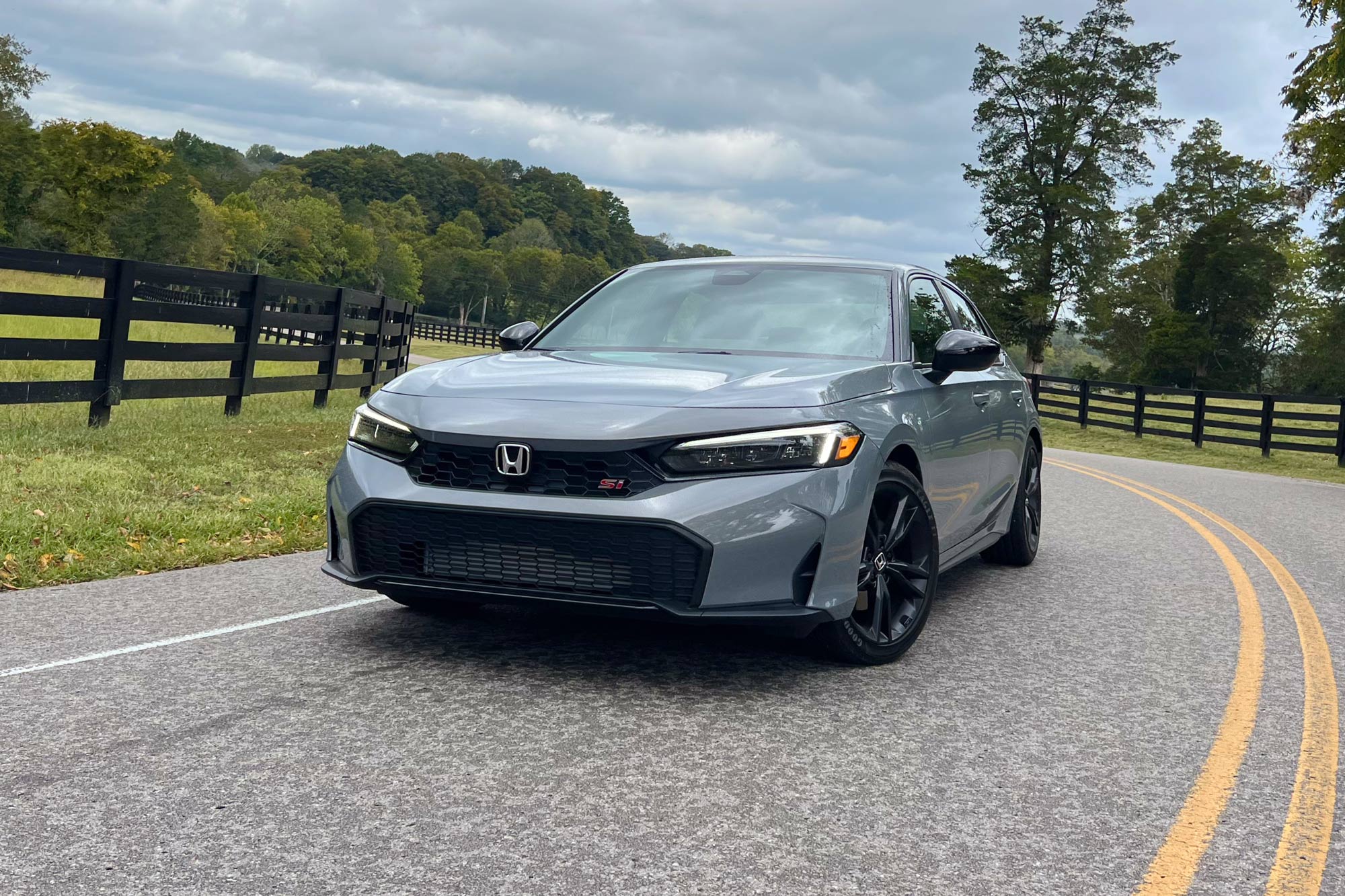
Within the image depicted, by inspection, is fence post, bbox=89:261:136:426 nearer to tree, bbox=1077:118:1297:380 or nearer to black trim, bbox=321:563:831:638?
black trim, bbox=321:563:831:638

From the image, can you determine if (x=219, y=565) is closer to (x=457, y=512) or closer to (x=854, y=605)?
(x=457, y=512)

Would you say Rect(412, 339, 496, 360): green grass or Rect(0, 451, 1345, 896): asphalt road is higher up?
Rect(412, 339, 496, 360): green grass

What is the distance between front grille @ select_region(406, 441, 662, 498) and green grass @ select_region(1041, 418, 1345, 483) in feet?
68.9

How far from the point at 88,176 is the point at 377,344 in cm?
8239

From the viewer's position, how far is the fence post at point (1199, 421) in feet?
94.7

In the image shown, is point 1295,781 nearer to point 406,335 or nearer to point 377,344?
point 377,344

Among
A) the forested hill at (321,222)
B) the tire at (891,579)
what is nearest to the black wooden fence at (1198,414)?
the tire at (891,579)

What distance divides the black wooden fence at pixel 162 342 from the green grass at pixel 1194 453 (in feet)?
53.7

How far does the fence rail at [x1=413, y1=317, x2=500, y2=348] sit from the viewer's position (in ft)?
228

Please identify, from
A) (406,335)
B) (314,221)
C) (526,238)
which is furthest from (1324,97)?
(526,238)

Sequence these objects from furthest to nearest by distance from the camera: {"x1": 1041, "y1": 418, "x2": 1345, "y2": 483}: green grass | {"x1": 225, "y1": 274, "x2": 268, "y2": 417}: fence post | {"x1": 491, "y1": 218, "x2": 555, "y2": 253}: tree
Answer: {"x1": 491, "y1": 218, "x2": 555, "y2": 253}: tree → {"x1": 1041, "y1": 418, "x2": 1345, "y2": 483}: green grass → {"x1": 225, "y1": 274, "x2": 268, "y2": 417}: fence post

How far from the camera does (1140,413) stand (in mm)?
31047

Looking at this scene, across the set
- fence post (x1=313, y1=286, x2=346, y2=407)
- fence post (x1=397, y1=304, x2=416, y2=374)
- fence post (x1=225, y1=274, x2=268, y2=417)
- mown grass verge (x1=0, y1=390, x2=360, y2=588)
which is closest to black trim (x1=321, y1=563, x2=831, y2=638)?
mown grass verge (x1=0, y1=390, x2=360, y2=588)

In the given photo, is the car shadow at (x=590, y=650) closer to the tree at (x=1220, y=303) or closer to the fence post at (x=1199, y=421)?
the fence post at (x=1199, y=421)
